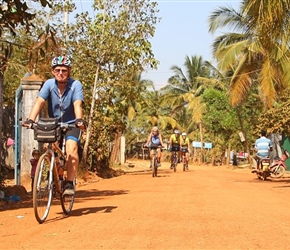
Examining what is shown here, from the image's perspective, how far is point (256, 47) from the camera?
75.6ft

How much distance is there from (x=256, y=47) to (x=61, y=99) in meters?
17.3

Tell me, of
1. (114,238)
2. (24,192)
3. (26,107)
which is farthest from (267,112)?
(114,238)

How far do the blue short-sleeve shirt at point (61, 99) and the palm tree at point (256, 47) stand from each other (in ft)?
26.2

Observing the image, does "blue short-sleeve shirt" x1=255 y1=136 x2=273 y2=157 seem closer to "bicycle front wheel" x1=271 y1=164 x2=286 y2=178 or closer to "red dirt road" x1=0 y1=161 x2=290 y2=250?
"bicycle front wheel" x1=271 y1=164 x2=286 y2=178

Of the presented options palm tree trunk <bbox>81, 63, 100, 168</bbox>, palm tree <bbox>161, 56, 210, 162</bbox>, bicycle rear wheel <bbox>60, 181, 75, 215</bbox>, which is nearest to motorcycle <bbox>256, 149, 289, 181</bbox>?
palm tree trunk <bbox>81, 63, 100, 168</bbox>

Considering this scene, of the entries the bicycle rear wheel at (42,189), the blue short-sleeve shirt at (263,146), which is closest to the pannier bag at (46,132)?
→ the bicycle rear wheel at (42,189)

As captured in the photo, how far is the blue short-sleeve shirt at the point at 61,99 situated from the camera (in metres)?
6.97

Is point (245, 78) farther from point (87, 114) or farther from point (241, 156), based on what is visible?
point (241, 156)

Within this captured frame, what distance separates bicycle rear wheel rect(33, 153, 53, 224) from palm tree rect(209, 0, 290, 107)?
8.75m

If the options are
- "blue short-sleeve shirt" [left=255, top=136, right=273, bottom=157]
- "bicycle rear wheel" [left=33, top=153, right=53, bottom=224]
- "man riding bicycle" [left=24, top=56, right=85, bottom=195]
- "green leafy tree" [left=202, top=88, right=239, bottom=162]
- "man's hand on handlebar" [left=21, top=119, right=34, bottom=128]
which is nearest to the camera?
"bicycle rear wheel" [left=33, top=153, right=53, bottom=224]

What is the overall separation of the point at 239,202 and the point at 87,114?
479 inches

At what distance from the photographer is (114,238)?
17.3ft

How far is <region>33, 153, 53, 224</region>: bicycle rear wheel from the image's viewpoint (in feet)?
20.6

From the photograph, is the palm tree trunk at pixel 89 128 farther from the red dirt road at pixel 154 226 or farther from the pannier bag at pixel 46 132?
the pannier bag at pixel 46 132
